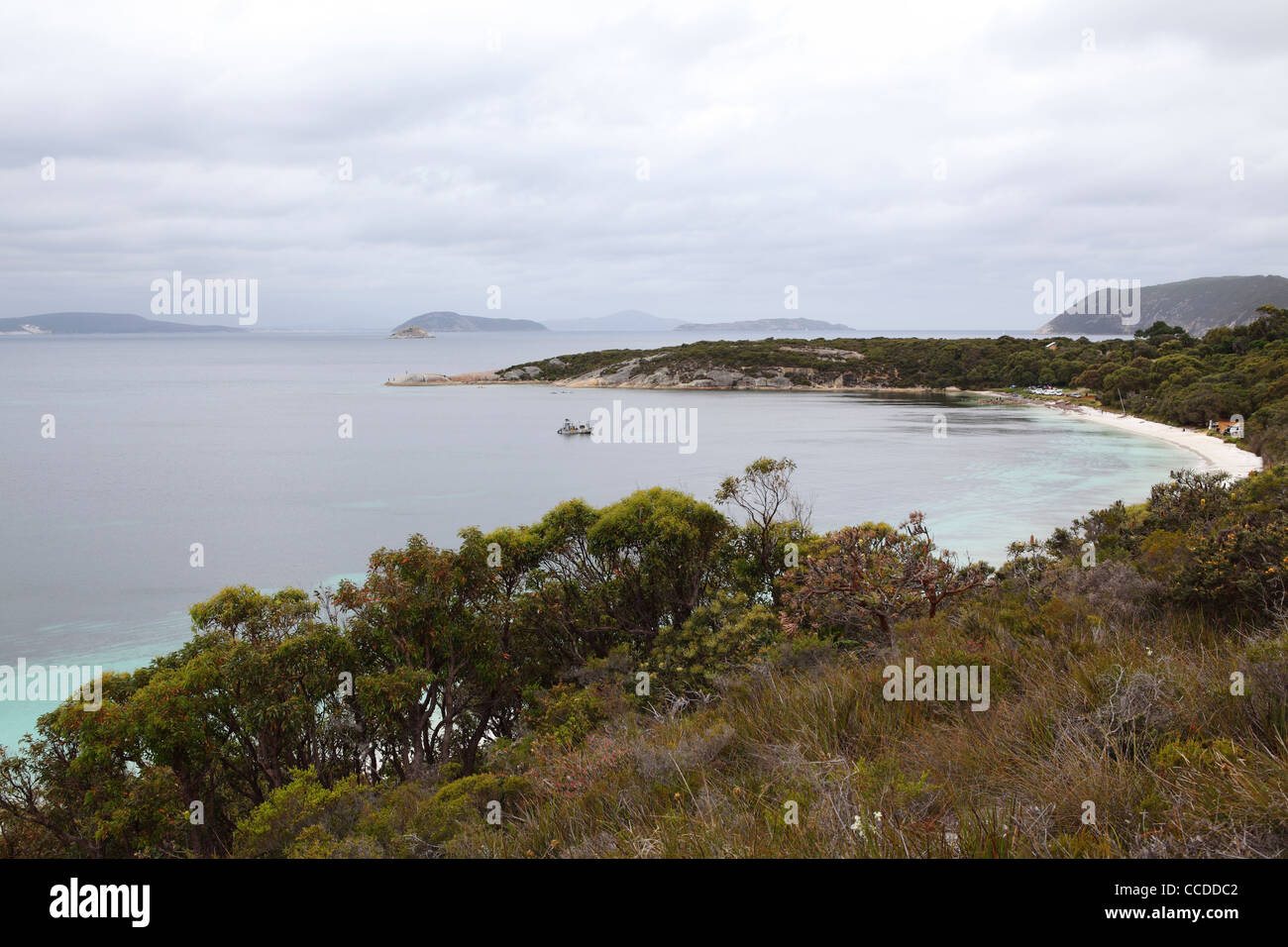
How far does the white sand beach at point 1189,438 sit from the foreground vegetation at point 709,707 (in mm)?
22671

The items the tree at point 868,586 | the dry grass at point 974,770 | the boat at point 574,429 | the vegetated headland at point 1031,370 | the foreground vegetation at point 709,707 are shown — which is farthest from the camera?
the boat at point 574,429

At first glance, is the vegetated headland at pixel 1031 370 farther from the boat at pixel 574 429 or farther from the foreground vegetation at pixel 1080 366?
the boat at pixel 574 429

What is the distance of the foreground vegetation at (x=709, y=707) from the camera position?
10.1 feet

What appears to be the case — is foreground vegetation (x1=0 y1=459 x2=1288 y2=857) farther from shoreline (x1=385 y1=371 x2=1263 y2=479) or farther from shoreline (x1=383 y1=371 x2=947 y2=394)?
shoreline (x1=383 y1=371 x2=947 y2=394)

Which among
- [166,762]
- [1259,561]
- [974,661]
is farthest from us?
[166,762]

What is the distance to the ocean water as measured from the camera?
25344 mm

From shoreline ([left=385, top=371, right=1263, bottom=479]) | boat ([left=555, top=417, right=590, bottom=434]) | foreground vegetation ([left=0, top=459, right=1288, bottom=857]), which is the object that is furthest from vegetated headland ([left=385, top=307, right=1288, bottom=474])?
boat ([left=555, top=417, right=590, bottom=434])

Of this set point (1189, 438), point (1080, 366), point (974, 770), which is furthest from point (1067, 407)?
point (974, 770)

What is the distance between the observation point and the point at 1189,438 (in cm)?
5159

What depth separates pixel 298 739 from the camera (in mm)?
10141

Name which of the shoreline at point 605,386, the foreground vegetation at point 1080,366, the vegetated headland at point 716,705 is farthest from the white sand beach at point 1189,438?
the vegetated headland at point 716,705

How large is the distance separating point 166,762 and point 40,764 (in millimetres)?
1510
